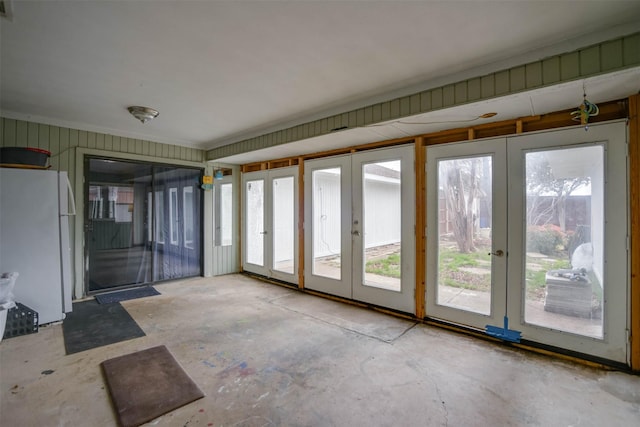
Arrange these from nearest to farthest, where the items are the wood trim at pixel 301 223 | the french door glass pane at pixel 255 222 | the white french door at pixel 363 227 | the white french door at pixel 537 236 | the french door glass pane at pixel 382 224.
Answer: the white french door at pixel 537 236, the white french door at pixel 363 227, the french door glass pane at pixel 382 224, the wood trim at pixel 301 223, the french door glass pane at pixel 255 222

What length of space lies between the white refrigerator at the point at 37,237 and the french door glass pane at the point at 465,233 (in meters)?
4.70

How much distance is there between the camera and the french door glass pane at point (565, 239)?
2.69 meters

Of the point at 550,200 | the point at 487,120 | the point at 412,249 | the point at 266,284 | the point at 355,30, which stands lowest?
the point at 266,284

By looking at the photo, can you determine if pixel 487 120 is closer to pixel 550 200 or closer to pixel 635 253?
pixel 550 200

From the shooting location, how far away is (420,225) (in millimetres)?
3723

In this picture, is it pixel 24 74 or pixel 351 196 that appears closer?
pixel 24 74

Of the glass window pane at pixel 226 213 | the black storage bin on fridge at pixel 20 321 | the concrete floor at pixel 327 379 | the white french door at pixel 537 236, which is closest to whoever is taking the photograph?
the concrete floor at pixel 327 379

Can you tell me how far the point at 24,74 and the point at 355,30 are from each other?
3.17m

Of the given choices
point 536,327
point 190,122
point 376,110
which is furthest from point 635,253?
point 190,122

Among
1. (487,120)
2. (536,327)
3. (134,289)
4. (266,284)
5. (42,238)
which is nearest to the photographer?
(536,327)

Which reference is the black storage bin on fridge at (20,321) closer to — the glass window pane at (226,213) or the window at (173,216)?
the window at (173,216)

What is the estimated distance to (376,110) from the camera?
3.33 meters

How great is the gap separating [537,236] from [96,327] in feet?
16.4

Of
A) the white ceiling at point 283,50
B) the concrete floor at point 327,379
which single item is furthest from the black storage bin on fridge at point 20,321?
the white ceiling at point 283,50
